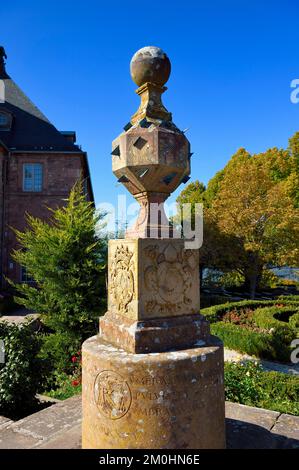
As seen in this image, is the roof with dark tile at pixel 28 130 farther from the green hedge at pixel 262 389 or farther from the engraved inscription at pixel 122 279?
the engraved inscription at pixel 122 279

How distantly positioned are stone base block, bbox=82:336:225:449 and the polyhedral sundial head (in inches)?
39.2

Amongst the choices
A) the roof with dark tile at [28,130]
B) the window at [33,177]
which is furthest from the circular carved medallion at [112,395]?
the window at [33,177]

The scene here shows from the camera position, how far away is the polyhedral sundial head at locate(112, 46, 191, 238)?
2.75 metres

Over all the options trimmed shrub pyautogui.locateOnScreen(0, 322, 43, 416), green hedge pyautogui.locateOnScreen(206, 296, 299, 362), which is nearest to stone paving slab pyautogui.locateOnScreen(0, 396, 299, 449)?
trimmed shrub pyautogui.locateOnScreen(0, 322, 43, 416)

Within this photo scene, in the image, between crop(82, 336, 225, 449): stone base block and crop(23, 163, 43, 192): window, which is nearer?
crop(82, 336, 225, 449): stone base block

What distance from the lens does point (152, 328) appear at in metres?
2.64

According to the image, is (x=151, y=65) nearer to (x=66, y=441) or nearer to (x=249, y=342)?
(x=66, y=441)

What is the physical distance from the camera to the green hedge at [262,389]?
524 cm

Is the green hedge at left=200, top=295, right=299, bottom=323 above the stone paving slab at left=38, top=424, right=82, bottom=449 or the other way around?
the other way around

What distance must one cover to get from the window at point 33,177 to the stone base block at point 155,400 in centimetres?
1942

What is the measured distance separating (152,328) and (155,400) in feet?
1.65

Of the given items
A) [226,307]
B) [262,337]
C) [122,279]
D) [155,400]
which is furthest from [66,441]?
[226,307]

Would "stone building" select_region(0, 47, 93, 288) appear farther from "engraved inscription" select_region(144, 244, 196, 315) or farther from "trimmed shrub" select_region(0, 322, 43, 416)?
"engraved inscription" select_region(144, 244, 196, 315)
